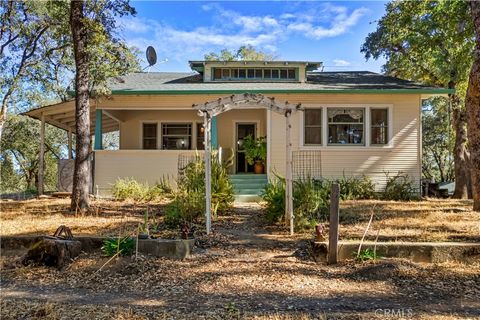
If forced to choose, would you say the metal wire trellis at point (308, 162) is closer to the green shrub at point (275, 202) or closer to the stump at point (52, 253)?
the green shrub at point (275, 202)

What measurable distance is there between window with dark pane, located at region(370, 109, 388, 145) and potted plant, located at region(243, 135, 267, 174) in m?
3.44

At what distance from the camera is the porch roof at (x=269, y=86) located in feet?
37.0

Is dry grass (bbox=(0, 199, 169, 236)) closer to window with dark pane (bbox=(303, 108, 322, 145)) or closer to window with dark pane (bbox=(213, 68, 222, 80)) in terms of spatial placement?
window with dark pane (bbox=(303, 108, 322, 145))

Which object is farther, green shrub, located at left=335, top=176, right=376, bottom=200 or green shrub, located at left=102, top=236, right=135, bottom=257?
green shrub, located at left=335, top=176, right=376, bottom=200

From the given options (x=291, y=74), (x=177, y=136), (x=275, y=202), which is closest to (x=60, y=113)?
(x=177, y=136)

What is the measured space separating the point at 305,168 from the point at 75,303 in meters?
8.92

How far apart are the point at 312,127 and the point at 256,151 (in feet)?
6.57

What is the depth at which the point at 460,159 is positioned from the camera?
13.8 metres

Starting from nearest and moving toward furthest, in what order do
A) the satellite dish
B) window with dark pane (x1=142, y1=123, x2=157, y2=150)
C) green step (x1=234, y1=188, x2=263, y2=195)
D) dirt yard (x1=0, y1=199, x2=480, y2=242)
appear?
dirt yard (x1=0, y1=199, x2=480, y2=242)
green step (x1=234, y1=188, x2=263, y2=195)
the satellite dish
window with dark pane (x1=142, y1=123, x2=157, y2=150)

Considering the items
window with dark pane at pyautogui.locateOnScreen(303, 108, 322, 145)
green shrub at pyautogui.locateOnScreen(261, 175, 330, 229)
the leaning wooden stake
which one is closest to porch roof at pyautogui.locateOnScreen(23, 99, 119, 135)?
window with dark pane at pyautogui.locateOnScreen(303, 108, 322, 145)

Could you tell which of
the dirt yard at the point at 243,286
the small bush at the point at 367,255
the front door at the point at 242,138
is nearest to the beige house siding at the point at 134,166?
the front door at the point at 242,138

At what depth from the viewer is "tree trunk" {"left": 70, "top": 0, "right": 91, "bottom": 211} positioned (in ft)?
26.8

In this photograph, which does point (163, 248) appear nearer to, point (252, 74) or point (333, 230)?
point (333, 230)

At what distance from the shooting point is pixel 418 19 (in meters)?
13.7
